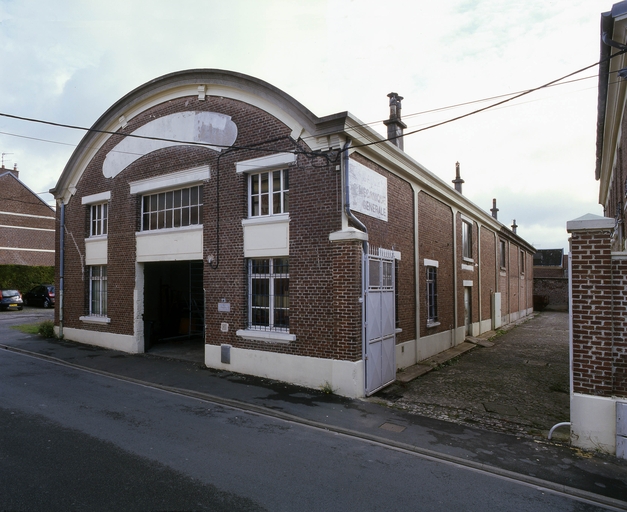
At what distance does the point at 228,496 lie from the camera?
445 centimetres

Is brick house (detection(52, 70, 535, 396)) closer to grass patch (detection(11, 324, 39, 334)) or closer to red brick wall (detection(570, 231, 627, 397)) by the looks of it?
grass patch (detection(11, 324, 39, 334))

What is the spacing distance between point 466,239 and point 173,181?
12010mm

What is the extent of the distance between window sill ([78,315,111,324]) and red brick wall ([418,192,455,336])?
9372 mm

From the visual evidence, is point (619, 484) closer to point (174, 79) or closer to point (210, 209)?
point (210, 209)

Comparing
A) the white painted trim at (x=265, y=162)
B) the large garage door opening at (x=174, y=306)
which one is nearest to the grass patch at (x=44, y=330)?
the large garage door opening at (x=174, y=306)

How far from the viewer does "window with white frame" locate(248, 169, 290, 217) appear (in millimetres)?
9914

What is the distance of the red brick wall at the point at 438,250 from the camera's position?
1292 centimetres

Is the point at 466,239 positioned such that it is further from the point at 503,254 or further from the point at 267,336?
the point at 267,336

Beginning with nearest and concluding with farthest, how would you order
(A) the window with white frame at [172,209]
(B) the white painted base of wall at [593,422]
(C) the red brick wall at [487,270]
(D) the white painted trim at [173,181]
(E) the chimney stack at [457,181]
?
(B) the white painted base of wall at [593,422], (D) the white painted trim at [173,181], (A) the window with white frame at [172,209], (C) the red brick wall at [487,270], (E) the chimney stack at [457,181]

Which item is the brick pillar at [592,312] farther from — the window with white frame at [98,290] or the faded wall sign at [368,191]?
the window with white frame at [98,290]

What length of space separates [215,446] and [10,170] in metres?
40.4

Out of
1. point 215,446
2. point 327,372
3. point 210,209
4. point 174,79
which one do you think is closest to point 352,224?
point 327,372

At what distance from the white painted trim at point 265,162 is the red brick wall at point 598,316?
18.8ft

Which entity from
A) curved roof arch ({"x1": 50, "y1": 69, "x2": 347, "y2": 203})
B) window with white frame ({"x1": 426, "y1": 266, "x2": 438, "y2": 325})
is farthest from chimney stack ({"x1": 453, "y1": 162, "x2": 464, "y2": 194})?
curved roof arch ({"x1": 50, "y1": 69, "x2": 347, "y2": 203})
